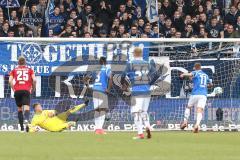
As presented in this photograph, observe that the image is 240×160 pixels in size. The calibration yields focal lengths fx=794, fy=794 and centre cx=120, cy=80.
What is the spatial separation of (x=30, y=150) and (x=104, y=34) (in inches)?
415

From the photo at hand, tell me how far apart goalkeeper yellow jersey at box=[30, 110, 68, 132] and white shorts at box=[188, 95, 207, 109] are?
3446mm

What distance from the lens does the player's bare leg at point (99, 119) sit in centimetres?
1989

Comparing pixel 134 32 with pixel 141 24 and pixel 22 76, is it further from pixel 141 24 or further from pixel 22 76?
pixel 22 76

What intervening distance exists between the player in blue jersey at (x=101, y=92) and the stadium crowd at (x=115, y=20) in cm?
250

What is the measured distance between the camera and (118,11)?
25.4 metres

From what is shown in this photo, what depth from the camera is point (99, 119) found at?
20.1 meters

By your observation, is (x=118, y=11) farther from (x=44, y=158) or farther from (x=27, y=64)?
(x=44, y=158)

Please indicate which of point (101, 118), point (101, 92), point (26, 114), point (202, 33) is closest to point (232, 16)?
point (202, 33)

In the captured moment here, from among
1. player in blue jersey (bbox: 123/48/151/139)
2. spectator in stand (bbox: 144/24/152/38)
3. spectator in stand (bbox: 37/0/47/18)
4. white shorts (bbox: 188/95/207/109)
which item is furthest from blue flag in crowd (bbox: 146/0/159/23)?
player in blue jersey (bbox: 123/48/151/139)

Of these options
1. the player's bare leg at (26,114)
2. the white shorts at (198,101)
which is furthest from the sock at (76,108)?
the white shorts at (198,101)

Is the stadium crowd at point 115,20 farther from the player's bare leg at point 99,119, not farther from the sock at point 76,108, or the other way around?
the player's bare leg at point 99,119

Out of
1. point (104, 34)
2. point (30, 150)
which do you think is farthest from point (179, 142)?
point (104, 34)

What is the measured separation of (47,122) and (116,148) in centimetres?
597

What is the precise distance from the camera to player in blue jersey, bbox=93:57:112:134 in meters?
20.1
